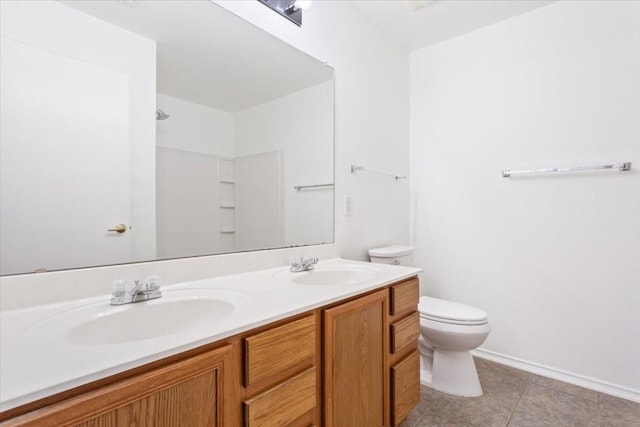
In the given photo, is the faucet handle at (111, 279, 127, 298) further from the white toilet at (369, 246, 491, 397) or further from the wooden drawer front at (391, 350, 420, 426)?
the white toilet at (369, 246, 491, 397)

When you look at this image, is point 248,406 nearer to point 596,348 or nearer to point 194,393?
point 194,393

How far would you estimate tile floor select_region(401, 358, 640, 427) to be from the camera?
155cm

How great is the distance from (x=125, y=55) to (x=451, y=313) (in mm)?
1948

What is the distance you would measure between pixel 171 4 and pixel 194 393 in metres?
1.31

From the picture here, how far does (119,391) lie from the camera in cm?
55

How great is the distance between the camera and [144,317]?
899mm

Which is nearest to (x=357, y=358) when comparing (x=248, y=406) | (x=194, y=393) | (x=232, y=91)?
(x=248, y=406)

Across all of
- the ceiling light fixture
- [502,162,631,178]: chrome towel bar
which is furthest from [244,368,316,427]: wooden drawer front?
[502,162,631,178]: chrome towel bar

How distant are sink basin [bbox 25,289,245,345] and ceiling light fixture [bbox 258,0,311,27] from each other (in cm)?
133

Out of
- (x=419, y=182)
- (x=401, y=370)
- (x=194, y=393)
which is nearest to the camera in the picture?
(x=194, y=393)

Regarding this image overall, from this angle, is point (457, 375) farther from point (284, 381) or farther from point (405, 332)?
point (284, 381)

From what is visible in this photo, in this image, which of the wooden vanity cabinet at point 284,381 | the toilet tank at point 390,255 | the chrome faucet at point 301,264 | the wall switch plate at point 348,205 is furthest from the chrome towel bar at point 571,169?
the chrome faucet at point 301,264

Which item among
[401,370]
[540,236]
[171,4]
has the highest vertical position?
[171,4]

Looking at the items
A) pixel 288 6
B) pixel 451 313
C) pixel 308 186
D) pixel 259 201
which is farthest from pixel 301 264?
pixel 288 6
